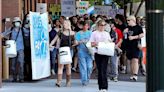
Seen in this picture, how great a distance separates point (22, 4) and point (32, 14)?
7.12 meters

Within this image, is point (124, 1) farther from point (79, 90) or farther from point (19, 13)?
point (79, 90)

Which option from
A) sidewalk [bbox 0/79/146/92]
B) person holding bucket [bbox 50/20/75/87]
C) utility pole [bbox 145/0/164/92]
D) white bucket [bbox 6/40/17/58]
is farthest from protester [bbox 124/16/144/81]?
utility pole [bbox 145/0/164/92]

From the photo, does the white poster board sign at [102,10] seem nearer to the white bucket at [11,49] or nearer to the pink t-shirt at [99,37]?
the white bucket at [11,49]

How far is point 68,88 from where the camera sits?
1260cm

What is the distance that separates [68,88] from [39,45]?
193cm

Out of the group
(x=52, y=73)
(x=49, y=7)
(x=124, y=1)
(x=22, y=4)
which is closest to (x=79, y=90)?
(x=52, y=73)

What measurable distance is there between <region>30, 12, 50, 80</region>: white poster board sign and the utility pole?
9256 millimetres

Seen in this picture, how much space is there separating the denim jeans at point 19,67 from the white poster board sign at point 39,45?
0.38 metres

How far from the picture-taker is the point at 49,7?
26.8 meters

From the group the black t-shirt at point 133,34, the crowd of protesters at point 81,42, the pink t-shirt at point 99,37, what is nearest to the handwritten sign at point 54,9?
the crowd of protesters at point 81,42

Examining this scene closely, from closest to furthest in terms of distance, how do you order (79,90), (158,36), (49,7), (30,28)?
1. (158,36)
2. (79,90)
3. (30,28)
4. (49,7)

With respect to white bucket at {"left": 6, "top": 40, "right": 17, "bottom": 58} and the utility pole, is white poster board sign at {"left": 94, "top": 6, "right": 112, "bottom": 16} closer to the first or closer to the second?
white bucket at {"left": 6, "top": 40, "right": 17, "bottom": 58}

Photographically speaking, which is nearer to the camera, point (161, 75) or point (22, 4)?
point (161, 75)

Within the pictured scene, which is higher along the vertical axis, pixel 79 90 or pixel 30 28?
pixel 30 28
